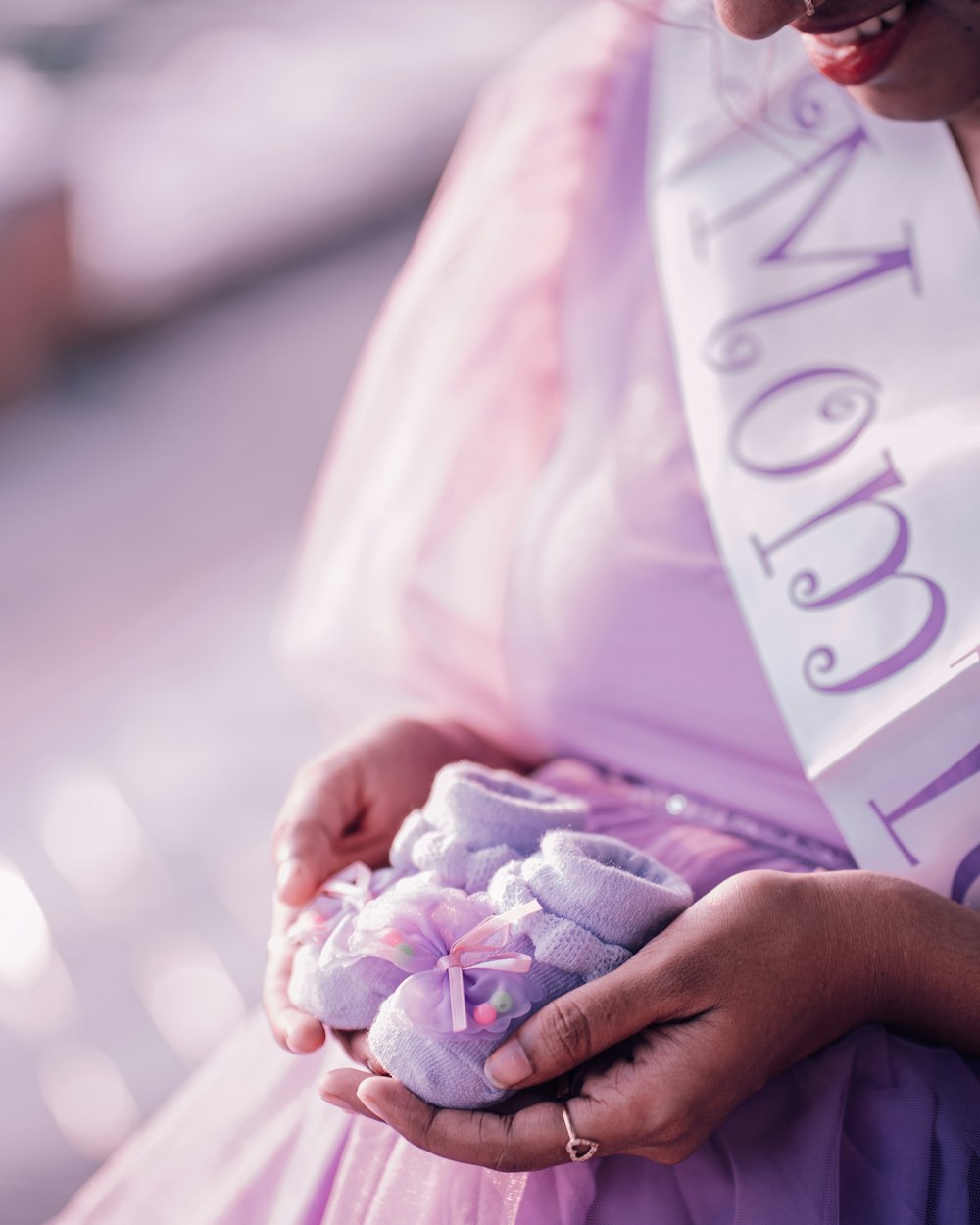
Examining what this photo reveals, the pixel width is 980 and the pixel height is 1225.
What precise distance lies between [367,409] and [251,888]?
1.84 ft

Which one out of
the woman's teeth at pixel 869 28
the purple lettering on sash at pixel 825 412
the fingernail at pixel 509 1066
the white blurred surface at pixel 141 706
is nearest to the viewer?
the fingernail at pixel 509 1066

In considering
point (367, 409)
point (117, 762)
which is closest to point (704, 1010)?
point (367, 409)

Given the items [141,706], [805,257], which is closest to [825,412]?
[805,257]

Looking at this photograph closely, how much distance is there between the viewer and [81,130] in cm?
222

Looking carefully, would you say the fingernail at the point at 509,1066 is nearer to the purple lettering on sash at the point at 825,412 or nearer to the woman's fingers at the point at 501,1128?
the woman's fingers at the point at 501,1128

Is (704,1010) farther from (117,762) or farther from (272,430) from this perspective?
(272,430)

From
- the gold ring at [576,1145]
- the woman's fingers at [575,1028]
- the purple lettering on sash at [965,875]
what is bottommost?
the purple lettering on sash at [965,875]

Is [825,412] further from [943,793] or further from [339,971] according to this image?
[339,971]

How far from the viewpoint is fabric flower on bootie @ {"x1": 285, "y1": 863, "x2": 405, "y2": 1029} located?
50 centimetres

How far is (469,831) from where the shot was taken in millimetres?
536

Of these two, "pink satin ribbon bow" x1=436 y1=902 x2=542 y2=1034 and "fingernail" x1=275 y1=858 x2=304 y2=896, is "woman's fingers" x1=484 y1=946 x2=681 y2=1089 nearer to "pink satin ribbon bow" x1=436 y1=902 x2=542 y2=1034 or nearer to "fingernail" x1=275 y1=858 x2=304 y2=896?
"pink satin ribbon bow" x1=436 y1=902 x2=542 y2=1034

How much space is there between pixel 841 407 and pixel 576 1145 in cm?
48

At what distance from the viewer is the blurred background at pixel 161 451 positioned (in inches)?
45.1

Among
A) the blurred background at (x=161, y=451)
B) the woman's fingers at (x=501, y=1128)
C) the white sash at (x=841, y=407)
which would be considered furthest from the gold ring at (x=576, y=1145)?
the blurred background at (x=161, y=451)
